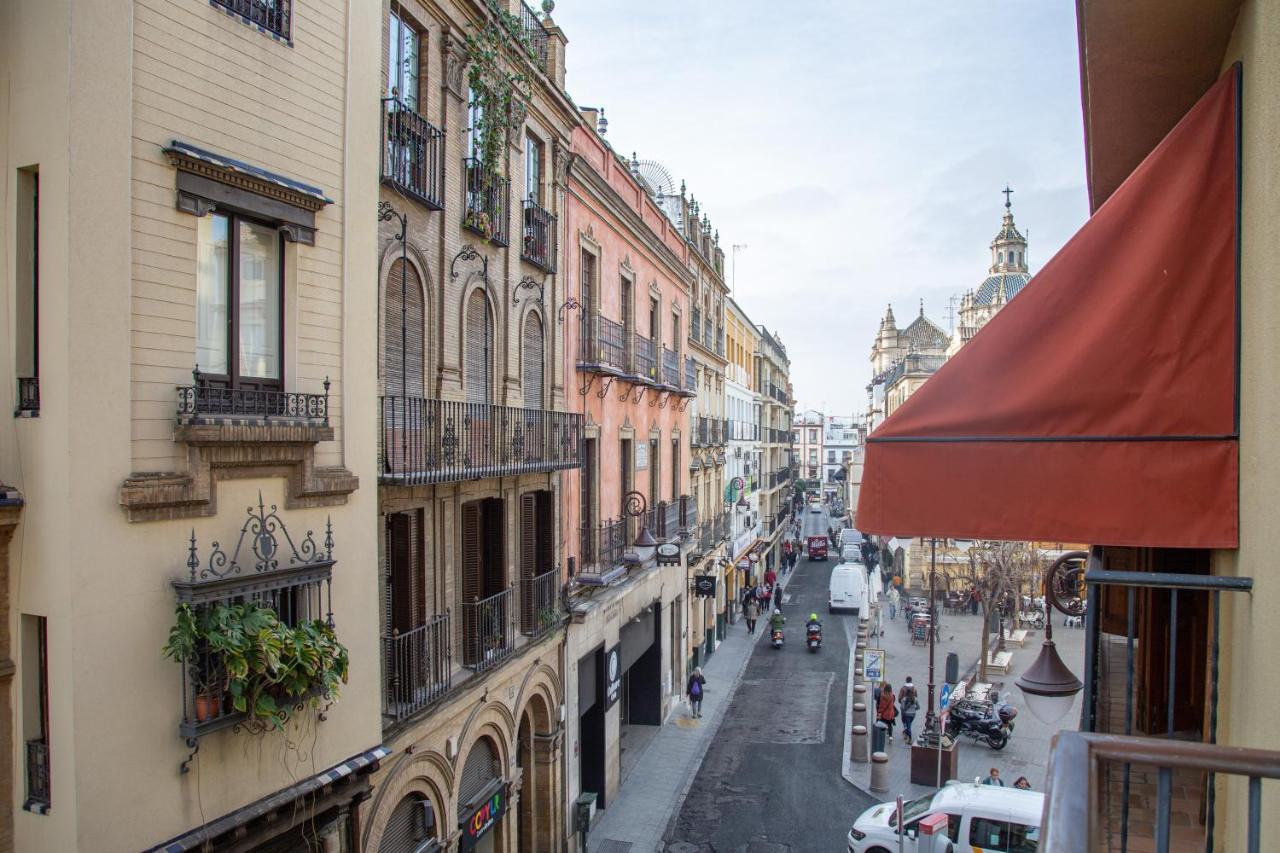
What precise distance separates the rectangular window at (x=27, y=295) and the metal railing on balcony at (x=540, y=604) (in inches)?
340

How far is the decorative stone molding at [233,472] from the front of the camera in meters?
7.13

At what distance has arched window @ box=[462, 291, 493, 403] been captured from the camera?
1302 centimetres

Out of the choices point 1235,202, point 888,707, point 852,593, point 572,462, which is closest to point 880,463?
point 1235,202

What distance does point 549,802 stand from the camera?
15.7m

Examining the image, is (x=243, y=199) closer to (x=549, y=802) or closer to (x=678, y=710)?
(x=549, y=802)

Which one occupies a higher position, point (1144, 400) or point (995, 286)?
point (995, 286)

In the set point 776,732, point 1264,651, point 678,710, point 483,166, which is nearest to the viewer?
point 1264,651

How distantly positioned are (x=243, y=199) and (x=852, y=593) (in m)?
36.5

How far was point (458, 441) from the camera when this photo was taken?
11.9 metres

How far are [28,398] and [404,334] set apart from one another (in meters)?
4.81

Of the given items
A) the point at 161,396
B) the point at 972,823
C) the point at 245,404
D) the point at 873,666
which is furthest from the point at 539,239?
the point at 873,666

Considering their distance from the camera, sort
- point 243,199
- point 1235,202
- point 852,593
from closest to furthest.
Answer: point 1235,202 → point 243,199 → point 852,593

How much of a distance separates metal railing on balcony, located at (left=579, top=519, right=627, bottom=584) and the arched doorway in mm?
4308

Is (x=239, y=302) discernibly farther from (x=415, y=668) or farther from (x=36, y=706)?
(x=415, y=668)
